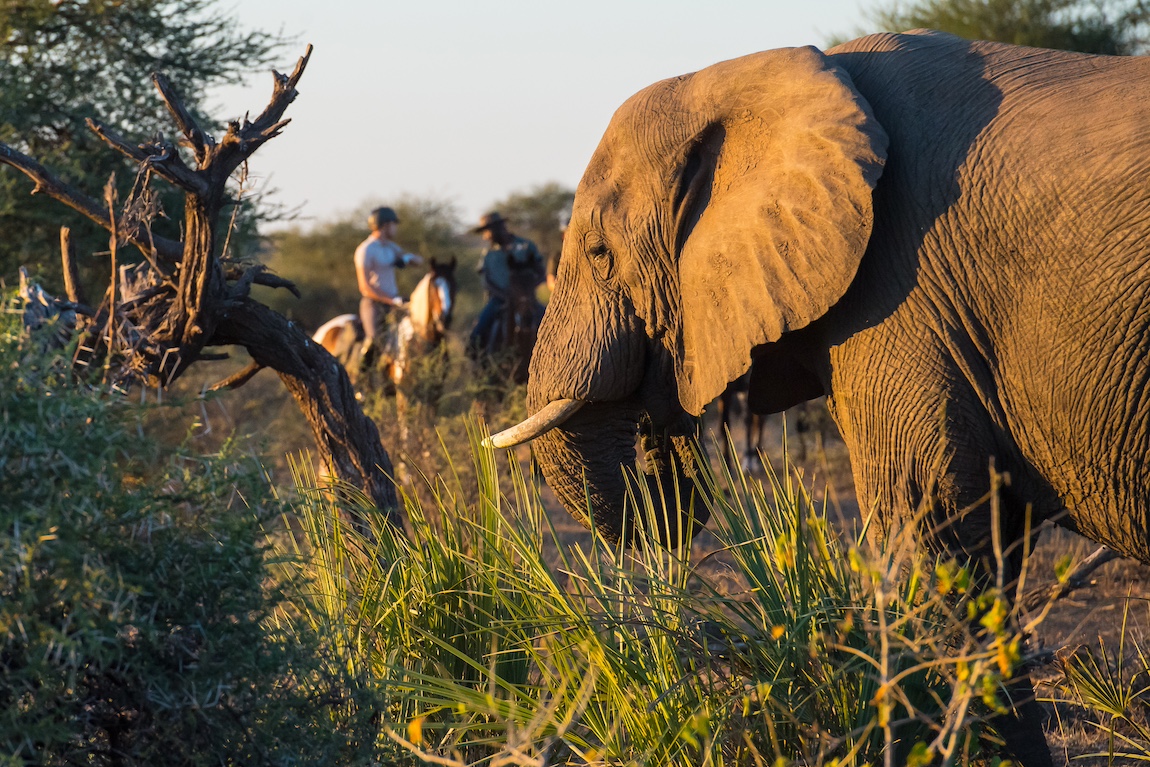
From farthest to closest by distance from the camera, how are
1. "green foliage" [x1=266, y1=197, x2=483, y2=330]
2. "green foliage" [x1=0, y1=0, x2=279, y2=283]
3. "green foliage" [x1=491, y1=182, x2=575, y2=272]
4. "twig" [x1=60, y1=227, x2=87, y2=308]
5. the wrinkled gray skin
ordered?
"green foliage" [x1=491, y1=182, x2=575, y2=272]
"green foliage" [x1=266, y1=197, x2=483, y2=330]
"green foliage" [x1=0, y1=0, x2=279, y2=283]
"twig" [x1=60, y1=227, x2=87, y2=308]
the wrinkled gray skin

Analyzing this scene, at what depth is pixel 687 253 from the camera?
3.89 m

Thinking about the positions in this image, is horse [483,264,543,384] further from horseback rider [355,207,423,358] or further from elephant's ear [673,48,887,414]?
elephant's ear [673,48,887,414]

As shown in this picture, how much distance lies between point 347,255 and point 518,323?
2053 centimetres

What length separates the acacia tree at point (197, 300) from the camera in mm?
4156

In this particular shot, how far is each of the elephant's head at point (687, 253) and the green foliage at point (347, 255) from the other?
77.3 ft

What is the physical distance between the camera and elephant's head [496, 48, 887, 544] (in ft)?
11.6

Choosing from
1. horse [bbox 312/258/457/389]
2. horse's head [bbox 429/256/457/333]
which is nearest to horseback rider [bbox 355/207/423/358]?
horse [bbox 312/258/457/389]

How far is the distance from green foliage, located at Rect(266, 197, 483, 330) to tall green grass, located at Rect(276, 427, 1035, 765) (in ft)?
78.7

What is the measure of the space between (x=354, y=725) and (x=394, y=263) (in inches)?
358

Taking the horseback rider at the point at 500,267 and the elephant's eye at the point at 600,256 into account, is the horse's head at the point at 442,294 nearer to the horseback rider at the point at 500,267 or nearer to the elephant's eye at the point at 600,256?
the horseback rider at the point at 500,267

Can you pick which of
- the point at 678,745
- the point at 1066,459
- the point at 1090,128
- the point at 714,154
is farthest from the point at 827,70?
the point at 678,745

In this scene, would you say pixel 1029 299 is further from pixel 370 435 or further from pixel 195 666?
pixel 370 435

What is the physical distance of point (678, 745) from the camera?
3010 mm

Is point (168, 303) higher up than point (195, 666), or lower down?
higher up
